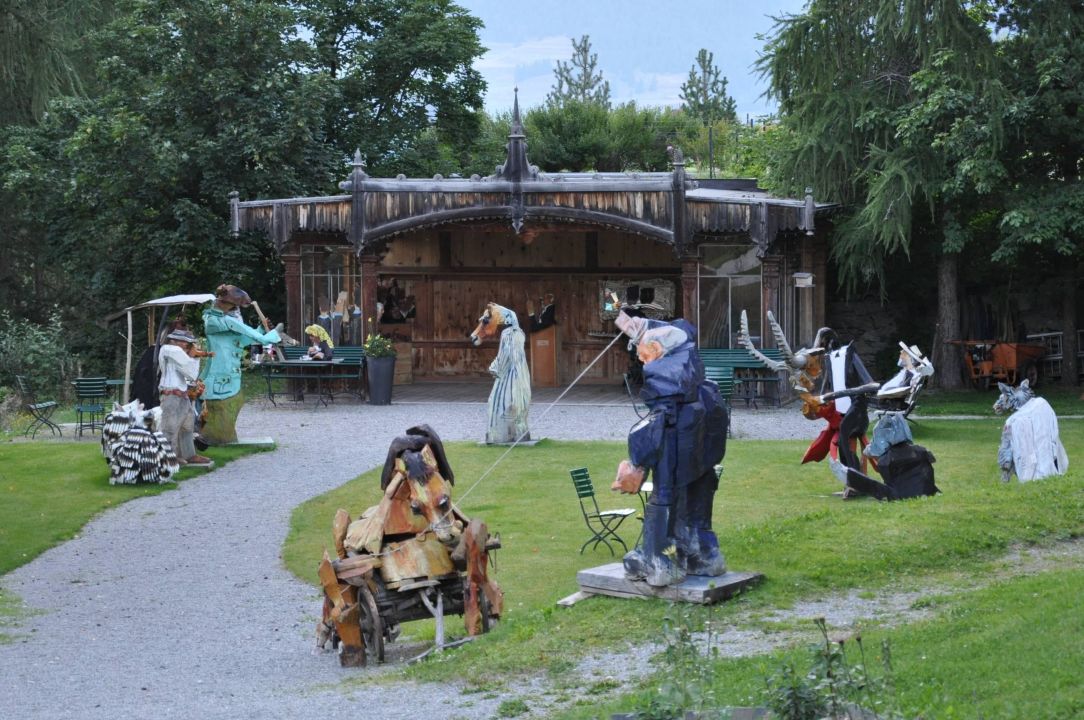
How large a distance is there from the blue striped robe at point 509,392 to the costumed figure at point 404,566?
993cm

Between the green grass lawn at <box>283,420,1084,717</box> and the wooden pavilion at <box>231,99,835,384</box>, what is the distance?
8507 mm

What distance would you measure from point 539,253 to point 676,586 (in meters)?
21.9

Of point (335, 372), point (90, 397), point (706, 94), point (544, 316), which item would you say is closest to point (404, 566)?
point (90, 397)

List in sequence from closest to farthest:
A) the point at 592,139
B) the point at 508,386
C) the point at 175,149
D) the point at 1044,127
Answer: the point at 508,386 → the point at 1044,127 → the point at 175,149 → the point at 592,139

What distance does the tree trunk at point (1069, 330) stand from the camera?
96.8ft

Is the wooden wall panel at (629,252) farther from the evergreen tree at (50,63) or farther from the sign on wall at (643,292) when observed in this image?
the evergreen tree at (50,63)

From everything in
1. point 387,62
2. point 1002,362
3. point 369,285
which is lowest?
point 1002,362

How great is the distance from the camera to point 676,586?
34.5 feet

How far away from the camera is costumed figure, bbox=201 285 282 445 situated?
20.9 meters

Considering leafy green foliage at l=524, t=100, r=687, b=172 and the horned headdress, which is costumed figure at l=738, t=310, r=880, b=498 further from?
leafy green foliage at l=524, t=100, r=687, b=172

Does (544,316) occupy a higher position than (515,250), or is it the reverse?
(515,250)

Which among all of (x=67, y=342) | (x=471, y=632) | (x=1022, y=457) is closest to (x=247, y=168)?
(x=67, y=342)

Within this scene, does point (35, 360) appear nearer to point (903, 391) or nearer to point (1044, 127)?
point (903, 391)

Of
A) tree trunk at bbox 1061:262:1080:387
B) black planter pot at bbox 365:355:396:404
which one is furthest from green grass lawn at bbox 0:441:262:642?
tree trunk at bbox 1061:262:1080:387
